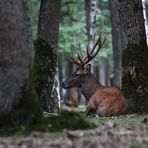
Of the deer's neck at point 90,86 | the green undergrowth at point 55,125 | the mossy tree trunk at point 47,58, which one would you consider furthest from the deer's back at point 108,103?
the green undergrowth at point 55,125

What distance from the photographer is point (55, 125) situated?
6.97 metres

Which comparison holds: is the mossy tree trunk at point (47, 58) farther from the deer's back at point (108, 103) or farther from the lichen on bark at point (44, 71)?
the deer's back at point (108, 103)

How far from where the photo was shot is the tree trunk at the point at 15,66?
281 inches

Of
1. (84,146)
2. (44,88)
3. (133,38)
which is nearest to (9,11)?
(84,146)

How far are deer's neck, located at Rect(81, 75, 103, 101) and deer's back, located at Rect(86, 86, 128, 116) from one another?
51.3 inches

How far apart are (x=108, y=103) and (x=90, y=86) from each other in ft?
6.95

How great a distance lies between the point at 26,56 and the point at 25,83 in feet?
1.35

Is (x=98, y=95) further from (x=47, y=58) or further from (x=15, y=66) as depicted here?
(x=15, y=66)

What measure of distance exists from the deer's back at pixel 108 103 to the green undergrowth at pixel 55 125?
5297 mm

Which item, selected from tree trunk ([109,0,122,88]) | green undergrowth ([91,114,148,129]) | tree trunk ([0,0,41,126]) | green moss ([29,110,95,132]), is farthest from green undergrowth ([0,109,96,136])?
tree trunk ([109,0,122,88])

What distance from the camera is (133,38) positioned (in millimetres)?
12641

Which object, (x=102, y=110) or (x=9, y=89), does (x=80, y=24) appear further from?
(x=9, y=89)

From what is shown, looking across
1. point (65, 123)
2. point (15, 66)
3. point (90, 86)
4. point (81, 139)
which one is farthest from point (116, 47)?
point (81, 139)

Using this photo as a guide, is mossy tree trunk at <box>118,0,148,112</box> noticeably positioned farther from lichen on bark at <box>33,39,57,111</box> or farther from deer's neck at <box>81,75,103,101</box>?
deer's neck at <box>81,75,103,101</box>
